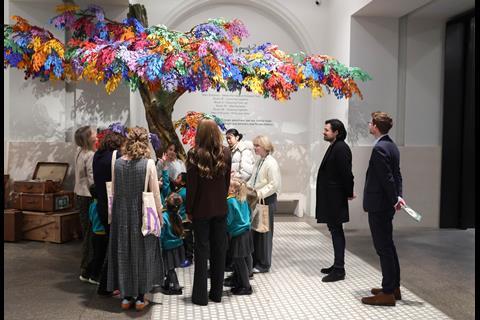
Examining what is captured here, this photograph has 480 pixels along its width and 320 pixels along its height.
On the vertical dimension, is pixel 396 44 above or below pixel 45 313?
above

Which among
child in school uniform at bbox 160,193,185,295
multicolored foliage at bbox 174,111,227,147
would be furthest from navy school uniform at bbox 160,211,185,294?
multicolored foliage at bbox 174,111,227,147

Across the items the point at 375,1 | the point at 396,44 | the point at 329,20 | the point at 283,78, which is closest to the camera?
the point at 283,78

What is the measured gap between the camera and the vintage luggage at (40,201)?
6.41 meters

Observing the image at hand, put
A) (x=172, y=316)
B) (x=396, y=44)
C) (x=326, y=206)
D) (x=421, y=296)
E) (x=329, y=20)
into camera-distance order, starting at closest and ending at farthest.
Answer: (x=172, y=316) → (x=421, y=296) → (x=326, y=206) → (x=396, y=44) → (x=329, y=20)

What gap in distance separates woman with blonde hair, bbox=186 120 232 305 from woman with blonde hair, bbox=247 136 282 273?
38.1 inches

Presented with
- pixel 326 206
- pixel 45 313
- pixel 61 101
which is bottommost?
pixel 45 313

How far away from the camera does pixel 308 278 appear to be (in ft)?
16.3

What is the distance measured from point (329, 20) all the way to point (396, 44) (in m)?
1.47

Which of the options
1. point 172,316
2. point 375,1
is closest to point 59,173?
point 172,316

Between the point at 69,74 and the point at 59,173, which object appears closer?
the point at 69,74

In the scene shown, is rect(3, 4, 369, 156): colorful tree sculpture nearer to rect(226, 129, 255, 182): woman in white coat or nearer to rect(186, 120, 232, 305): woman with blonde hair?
rect(226, 129, 255, 182): woman in white coat

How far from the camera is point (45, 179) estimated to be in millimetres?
6949

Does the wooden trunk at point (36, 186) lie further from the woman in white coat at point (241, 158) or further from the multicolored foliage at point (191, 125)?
the woman in white coat at point (241, 158)

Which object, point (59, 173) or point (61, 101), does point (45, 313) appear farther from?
point (61, 101)
